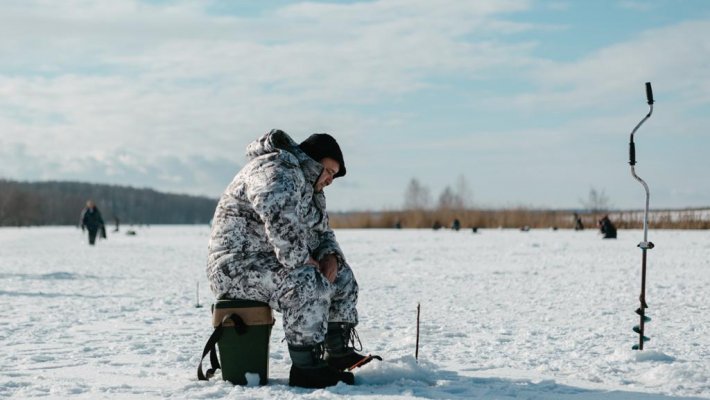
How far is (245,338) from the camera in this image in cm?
429

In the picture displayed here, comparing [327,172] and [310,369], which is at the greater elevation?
[327,172]

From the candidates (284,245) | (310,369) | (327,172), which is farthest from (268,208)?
(310,369)

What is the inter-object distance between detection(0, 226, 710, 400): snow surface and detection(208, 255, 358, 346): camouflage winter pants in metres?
0.33

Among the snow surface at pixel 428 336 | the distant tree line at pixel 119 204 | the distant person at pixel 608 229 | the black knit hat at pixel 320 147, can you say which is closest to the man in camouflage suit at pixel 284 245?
the black knit hat at pixel 320 147

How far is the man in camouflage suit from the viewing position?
4.03m

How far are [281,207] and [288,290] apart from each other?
475 mm

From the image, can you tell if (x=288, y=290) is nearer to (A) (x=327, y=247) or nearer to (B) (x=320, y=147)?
(A) (x=327, y=247)

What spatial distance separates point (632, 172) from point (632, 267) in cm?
905

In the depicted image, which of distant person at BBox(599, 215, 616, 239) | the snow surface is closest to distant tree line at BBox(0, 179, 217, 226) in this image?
distant person at BBox(599, 215, 616, 239)

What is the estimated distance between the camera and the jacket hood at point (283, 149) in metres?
4.21

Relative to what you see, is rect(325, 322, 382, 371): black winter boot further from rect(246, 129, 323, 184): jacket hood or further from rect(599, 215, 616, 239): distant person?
rect(599, 215, 616, 239): distant person

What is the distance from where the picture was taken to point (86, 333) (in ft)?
21.6

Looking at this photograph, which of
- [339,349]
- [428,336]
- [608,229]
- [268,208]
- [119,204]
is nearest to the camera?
[268,208]

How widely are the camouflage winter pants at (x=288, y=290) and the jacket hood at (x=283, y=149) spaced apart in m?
0.52
